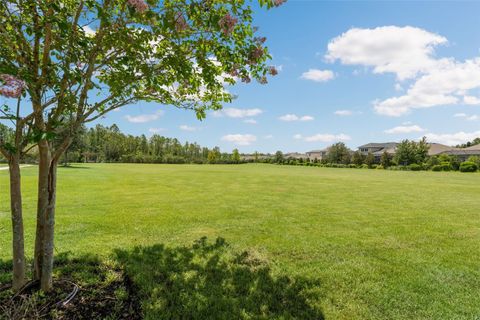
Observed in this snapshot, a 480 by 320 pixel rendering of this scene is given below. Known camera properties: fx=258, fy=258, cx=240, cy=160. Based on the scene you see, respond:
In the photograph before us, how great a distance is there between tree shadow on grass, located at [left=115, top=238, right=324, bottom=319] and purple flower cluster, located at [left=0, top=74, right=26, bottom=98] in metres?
2.61

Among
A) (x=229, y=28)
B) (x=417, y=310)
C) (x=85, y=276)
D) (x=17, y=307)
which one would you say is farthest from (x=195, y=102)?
(x=417, y=310)

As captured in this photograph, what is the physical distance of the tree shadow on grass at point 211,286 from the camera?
3.08 metres

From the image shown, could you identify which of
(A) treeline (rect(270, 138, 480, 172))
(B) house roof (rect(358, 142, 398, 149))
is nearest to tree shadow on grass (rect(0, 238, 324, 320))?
(A) treeline (rect(270, 138, 480, 172))

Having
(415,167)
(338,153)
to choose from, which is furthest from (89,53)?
(338,153)

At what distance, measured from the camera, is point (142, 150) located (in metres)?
76.0

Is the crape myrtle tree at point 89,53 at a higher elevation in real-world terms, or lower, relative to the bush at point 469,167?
higher

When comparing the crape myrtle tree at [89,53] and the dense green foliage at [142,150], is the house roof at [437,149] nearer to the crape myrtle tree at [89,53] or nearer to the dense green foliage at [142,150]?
the dense green foliage at [142,150]

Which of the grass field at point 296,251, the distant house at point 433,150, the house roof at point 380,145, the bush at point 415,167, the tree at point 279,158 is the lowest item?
the grass field at point 296,251

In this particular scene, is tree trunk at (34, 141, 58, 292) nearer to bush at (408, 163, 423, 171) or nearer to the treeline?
the treeline

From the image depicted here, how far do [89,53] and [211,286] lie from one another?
10.9 feet

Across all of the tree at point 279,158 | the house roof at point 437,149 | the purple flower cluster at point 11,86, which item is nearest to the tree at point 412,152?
the house roof at point 437,149

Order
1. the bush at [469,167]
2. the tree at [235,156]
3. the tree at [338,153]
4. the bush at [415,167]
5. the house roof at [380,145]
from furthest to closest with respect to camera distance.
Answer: the house roof at [380,145] < the tree at [235,156] < the tree at [338,153] < the bush at [415,167] < the bush at [469,167]

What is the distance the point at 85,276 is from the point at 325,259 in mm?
3961

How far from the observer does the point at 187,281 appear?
148 inches
